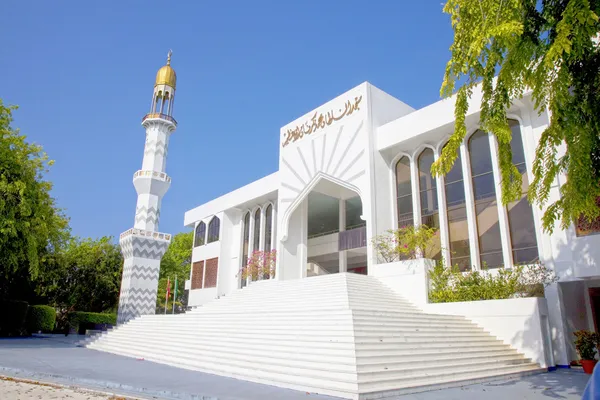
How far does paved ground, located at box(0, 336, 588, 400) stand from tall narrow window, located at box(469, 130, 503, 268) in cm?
476

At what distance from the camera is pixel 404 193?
16547mm

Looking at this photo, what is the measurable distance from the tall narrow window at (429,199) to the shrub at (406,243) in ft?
0.32

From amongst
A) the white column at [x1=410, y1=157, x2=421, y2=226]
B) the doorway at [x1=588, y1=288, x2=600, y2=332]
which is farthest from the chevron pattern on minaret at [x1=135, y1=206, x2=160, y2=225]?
the doorway at [x1=588, y1=288, x2=600, y2=332]

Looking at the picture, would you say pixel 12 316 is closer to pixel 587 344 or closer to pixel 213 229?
pixel 213 229

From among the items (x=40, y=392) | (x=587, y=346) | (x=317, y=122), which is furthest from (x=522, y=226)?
(x=40, y=392)

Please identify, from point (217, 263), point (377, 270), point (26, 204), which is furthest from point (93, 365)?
point (217, 263)

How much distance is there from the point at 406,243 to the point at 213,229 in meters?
14.8

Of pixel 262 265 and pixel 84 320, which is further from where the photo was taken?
pixel 84 320

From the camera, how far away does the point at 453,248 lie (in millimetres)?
14555

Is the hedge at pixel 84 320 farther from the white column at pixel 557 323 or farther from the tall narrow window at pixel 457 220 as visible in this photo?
the white column at pixel 557 323

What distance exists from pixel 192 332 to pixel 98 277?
17.0 meters

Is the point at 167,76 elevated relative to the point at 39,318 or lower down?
elevated

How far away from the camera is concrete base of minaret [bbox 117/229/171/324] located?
19.2 metres

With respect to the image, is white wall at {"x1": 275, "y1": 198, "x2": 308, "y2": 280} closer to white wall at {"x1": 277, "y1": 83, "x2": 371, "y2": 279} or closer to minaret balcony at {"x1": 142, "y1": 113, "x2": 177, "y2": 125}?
white wall at {"x1": 277, "y1": 83, "x2": 371, "y2": 279}
